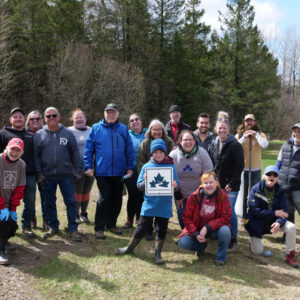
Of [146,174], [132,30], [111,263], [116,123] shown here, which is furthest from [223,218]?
[132,30]

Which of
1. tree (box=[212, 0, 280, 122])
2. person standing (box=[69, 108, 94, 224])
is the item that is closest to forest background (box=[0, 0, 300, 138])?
tree (box=[212, 0, 280, 122])

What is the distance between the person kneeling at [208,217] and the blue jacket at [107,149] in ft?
4.84

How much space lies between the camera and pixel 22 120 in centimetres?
518

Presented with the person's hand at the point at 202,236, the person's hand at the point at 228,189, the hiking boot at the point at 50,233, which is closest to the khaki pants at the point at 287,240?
the person's hand at the point at 228,189

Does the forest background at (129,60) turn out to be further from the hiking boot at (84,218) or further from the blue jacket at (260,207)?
the blue jacket at (260,207)

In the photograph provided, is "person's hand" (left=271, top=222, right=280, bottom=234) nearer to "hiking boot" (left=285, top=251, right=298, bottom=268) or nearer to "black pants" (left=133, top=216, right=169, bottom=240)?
"hiking boot" (left=285, top=251, right=298, bottom=268)

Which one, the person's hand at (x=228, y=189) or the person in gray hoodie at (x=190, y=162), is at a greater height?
the person in gray hoodie at (x=190, y=162)

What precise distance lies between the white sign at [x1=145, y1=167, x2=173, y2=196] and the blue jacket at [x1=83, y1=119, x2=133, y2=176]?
1045 millimetres

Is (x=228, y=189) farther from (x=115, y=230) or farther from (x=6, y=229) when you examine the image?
(x=6, y=229)

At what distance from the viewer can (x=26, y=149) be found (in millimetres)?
5199

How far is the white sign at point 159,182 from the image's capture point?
435 centimetres

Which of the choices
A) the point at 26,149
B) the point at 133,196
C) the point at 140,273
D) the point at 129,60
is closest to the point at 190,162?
the point at 133,196

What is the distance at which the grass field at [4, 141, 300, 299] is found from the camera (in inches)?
146

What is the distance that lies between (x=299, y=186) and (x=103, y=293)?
12.6 ft
